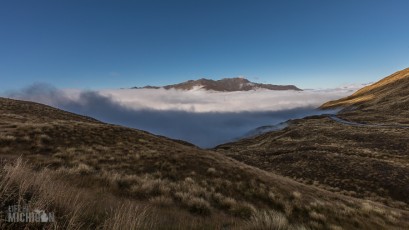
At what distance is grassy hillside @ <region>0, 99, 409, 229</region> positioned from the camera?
5918 mm

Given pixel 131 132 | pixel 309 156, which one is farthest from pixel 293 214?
pixel 309 156

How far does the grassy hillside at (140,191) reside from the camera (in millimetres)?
5918

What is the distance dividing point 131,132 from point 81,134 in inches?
308

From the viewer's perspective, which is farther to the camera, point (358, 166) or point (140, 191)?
point (358, 166)

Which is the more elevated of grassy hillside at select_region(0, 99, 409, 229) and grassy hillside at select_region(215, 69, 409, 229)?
grassy hillside at select_region(0, 99, 409, 229)

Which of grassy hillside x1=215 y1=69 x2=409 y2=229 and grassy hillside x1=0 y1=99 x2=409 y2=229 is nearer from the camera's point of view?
grassy hillside x1=0 y1=99 x2=409 y2=229

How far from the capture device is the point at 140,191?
12328 millimetres

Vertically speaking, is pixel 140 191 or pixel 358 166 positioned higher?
pixel 140 191

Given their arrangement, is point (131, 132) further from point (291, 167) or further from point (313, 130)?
point (313, 130)

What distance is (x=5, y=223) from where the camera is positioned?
438cm

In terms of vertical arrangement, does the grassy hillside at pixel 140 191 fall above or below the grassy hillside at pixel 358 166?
above

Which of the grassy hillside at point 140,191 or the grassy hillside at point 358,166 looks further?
the grassy hillside at point 358,166

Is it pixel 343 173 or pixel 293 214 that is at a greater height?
pixel 293 214

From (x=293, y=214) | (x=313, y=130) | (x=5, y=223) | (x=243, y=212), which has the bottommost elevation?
(x=313, y=130)
